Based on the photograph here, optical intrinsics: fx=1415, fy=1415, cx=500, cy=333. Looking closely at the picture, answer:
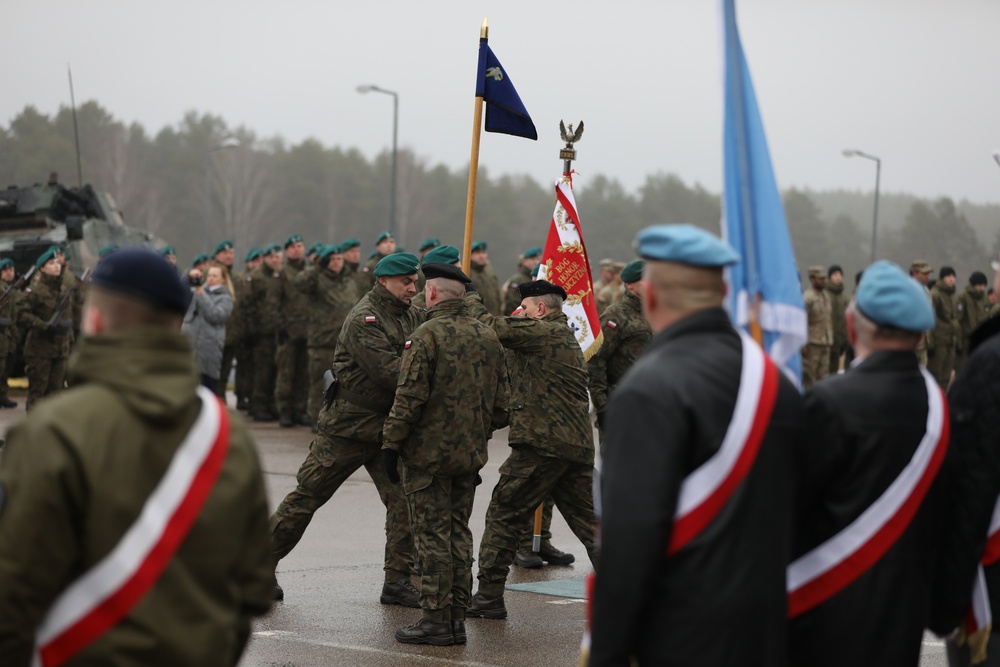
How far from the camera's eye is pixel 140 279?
10.8 feet

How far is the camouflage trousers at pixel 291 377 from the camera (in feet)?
59.1

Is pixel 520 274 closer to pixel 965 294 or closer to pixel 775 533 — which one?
pixel 965 294

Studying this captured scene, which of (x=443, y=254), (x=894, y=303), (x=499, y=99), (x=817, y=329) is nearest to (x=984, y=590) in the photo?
(x=894, y=303)

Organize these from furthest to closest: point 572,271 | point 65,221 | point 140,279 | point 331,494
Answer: point 65,221 < point 572,271 < point 331,494 < point 140,279

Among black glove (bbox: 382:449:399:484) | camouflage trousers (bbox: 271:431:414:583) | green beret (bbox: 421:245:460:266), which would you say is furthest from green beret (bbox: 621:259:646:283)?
black glove (bbox: 382:449:399:484)

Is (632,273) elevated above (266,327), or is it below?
above

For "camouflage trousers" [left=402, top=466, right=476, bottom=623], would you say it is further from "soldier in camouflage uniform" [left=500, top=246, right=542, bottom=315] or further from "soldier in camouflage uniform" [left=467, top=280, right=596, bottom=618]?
"soldier in camouflage uniform" [left=500, top=246, right=542, bottom=315]

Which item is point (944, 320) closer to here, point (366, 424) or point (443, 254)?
point (443, 254)

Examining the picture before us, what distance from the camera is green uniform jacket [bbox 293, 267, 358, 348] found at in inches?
666

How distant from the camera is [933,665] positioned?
728 cm

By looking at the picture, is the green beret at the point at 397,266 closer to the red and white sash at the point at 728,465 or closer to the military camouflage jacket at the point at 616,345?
the military camouflage jacket at the point at 616,345

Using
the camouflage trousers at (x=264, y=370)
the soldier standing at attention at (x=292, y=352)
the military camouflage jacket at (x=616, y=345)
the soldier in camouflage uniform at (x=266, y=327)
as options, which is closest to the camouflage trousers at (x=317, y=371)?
the soldier standing at attention at (x=292, y=352)

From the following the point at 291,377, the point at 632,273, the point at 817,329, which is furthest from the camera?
the point at 817,329

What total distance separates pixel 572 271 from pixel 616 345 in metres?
0.71
